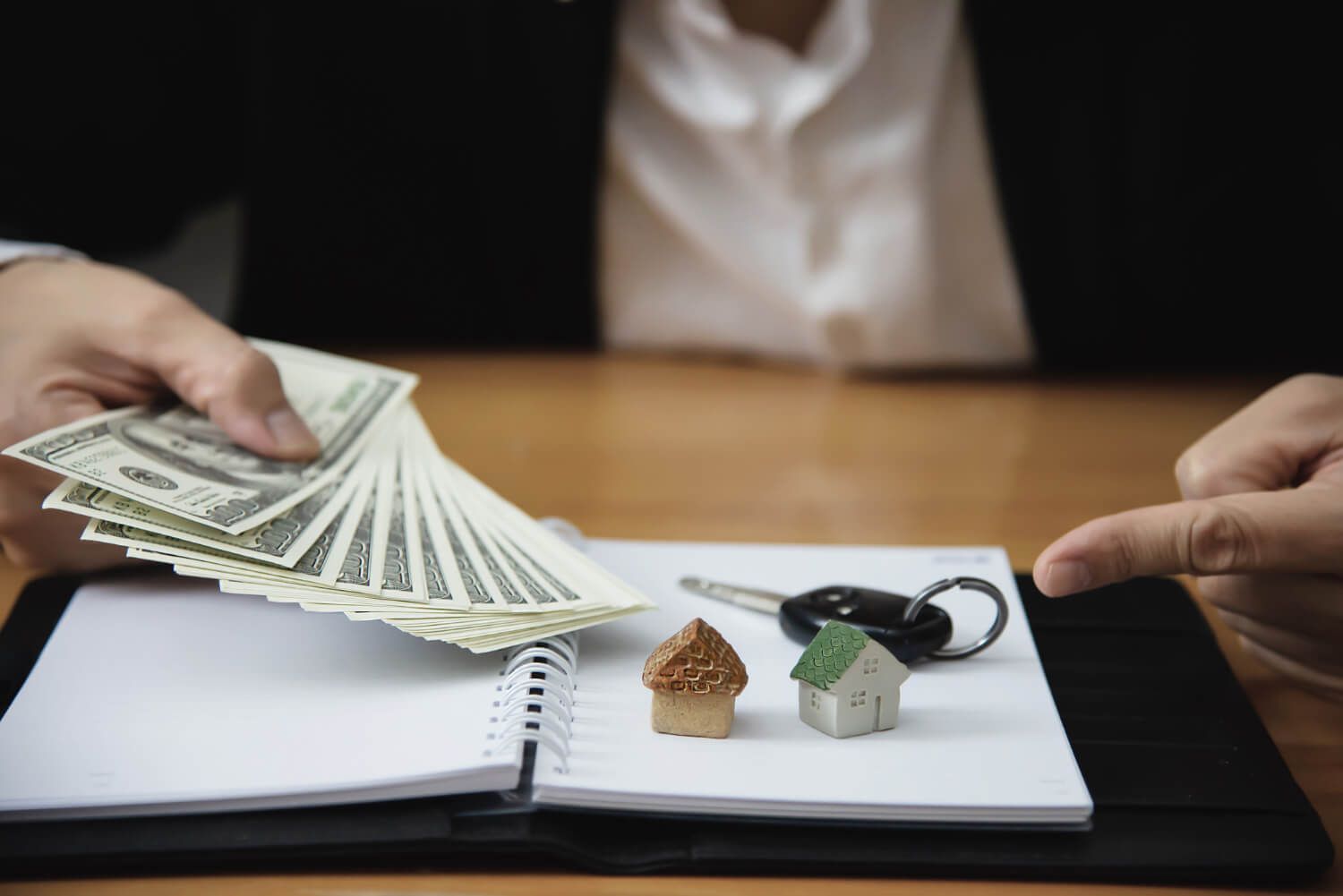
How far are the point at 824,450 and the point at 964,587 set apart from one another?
50 centimetres

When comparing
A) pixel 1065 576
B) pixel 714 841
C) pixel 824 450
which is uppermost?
pixel 824 450

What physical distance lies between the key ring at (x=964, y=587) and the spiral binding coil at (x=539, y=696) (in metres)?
0.20

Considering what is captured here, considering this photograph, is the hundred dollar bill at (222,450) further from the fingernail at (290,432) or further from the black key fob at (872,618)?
the black key fob at (872,618)

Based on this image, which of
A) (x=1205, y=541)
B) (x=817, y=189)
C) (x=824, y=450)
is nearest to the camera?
(x=1205, y=541)

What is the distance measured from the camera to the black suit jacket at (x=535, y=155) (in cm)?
128

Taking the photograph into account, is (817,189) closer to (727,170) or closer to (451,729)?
(727,170)

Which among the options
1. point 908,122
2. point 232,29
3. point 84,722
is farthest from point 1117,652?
point 232,29

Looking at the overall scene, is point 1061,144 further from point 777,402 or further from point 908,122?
point 777,402

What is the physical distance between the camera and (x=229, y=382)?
833 mm

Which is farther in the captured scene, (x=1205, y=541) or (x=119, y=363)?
(x=119, y=363)

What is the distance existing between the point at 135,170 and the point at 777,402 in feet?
2.56

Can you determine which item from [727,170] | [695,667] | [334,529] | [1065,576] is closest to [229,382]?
[334,529]

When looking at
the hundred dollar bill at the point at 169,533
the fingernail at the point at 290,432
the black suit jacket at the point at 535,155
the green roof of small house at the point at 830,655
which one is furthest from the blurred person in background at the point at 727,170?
the green roof of small house at the point at 830,655

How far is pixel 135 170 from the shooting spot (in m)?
1.35
